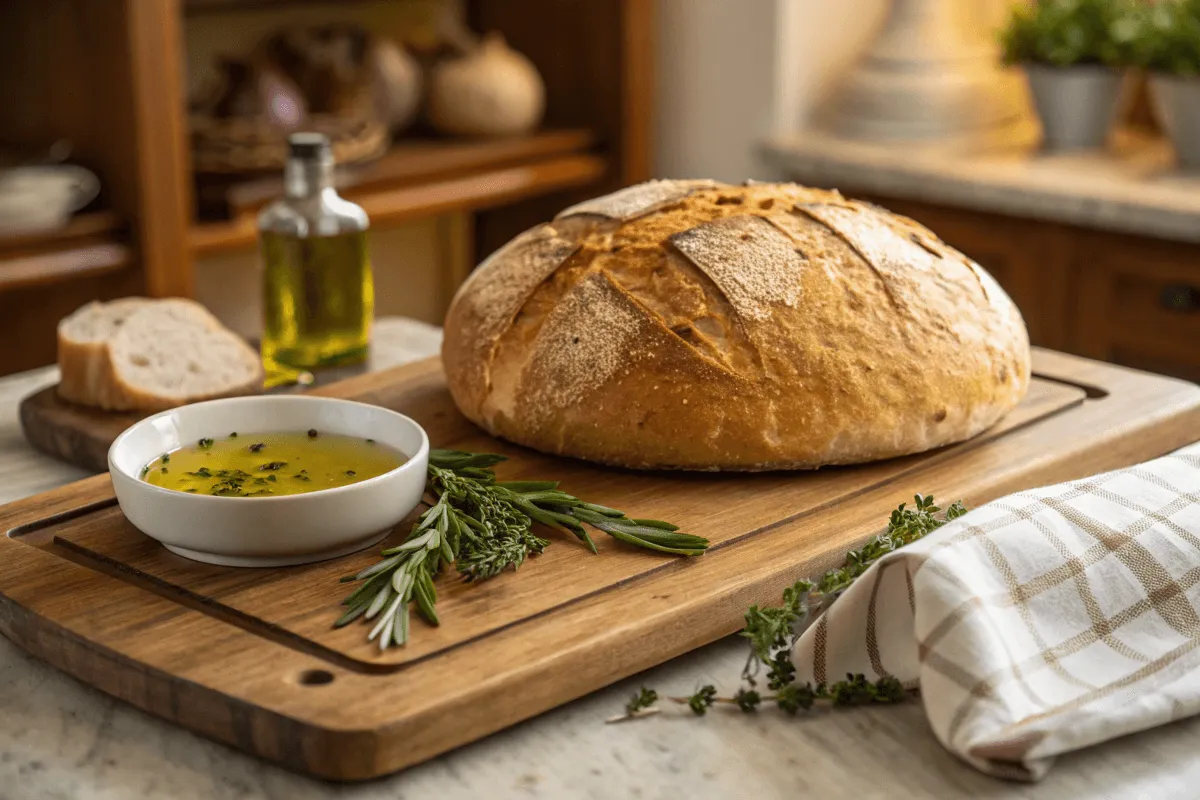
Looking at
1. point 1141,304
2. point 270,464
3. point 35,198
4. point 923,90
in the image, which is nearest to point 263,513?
point 270,464

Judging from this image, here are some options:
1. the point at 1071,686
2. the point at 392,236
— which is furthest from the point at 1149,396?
the point at 392,236

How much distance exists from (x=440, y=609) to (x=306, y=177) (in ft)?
2.57

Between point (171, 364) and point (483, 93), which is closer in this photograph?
point (171, 364)

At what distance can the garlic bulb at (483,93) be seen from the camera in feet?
10.2

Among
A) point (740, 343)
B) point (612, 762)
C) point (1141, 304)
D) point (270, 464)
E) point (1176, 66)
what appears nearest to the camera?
point (612, 762)

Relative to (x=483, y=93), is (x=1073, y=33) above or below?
above

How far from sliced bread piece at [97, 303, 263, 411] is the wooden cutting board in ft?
0.68

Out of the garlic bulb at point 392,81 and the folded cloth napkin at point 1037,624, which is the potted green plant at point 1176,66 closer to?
the garlic bulb at point 392,81

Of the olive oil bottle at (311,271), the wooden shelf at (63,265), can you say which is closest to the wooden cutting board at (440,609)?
the olive oil bottle at (311,271)

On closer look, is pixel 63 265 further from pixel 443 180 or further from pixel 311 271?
pixel 311 271

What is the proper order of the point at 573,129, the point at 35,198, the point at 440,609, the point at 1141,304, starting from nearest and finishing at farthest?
the point at 440,609 < the point at 35,198 < the point at 1141,304 < the point at 573,129

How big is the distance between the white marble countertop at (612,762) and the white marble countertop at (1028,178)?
177cm

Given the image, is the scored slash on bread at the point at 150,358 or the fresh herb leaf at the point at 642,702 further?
the scored slash on bread at the point at 150,358

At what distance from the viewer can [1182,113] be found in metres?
2.78
